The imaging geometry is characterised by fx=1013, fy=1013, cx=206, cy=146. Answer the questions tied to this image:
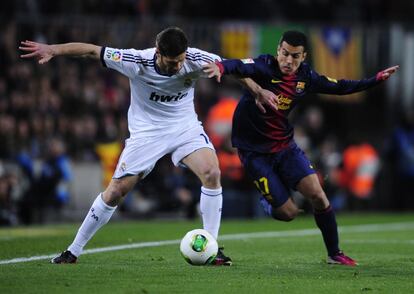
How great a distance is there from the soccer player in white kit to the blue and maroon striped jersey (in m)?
0.53

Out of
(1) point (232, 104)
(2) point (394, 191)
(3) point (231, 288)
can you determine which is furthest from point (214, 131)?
(3) point (231, 288)

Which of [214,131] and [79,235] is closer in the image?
[79,235]

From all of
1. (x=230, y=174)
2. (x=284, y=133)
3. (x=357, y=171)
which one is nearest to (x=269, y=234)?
(x=284, y=133)

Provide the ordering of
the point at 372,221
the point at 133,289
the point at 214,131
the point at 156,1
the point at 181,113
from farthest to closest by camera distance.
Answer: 1. the point at 156,1
2. the point at 214,131
3. the point at 372,221
4. the point at 181,113
5. the point at 133,289

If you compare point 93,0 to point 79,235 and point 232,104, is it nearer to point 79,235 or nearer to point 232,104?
point 232,104

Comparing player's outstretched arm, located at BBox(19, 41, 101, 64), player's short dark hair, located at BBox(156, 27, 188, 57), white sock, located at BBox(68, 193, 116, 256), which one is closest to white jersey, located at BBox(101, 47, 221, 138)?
player's outstretched arm, located at BBox(19, 41, 101, 64)

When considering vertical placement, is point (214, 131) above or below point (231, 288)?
above

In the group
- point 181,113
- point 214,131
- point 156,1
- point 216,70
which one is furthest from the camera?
point 156,1

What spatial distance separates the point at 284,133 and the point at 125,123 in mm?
10473

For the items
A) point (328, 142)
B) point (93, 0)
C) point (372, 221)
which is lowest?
point (372, 221)

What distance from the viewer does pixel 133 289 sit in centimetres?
764

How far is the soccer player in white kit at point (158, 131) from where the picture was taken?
30.9ft

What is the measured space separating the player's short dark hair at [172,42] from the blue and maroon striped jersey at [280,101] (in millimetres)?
1001

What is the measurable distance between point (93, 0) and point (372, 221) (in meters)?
7.72
